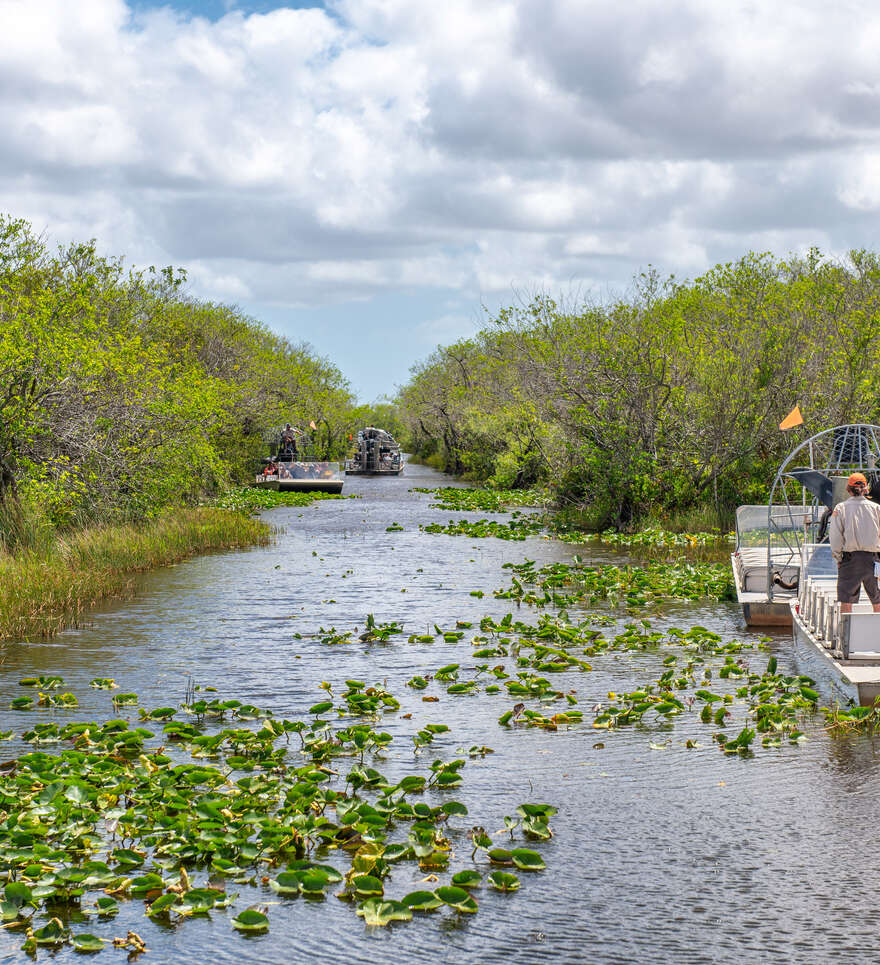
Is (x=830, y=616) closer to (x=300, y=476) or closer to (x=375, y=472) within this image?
(x=300, y=476)

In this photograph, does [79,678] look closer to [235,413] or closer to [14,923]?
[14,923]

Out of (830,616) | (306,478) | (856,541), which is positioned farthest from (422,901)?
(306,478)

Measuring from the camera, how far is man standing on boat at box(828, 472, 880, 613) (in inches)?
520

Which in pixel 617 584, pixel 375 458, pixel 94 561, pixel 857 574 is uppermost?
pixel 375 458

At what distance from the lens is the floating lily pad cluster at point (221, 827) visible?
25.0 ft

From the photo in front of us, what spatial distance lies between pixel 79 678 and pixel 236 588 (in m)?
8.56

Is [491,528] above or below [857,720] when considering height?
above

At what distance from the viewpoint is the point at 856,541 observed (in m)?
13.2

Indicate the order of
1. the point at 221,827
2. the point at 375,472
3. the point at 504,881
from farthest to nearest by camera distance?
the point at 375,472
the point at 221,827
the point at 504,881

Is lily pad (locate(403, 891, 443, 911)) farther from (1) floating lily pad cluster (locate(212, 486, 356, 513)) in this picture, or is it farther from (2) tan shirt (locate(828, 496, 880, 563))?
(1) floating lily pad cluster (locate(212, 486, 356, 513))

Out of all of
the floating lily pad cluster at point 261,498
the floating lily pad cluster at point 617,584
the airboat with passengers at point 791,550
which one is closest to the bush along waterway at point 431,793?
the airboat with passengers at point 791,550

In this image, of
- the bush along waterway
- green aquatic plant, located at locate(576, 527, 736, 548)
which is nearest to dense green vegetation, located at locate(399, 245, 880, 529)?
green aquatic plant, located at locate(576, 527, 736, 548)

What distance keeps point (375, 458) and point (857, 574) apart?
6594cm

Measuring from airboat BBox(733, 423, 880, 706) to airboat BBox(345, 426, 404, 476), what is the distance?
56.2 metres
